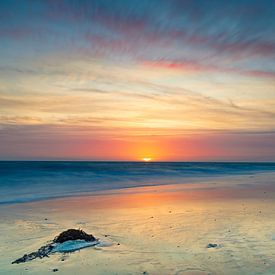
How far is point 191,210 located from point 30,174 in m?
23.8

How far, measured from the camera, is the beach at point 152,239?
598 cm

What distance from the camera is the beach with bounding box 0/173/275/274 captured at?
598cm

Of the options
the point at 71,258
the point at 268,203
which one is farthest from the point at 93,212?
the point at 268,203

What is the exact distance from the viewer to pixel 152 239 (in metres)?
7.80

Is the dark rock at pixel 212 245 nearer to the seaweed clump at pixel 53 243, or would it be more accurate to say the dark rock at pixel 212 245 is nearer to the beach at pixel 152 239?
the beach at pixel 152 239

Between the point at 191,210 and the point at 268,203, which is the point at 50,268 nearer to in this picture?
the point at 191,210

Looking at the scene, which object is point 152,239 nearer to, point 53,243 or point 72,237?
point 72,237

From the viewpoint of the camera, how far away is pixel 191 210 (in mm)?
11969

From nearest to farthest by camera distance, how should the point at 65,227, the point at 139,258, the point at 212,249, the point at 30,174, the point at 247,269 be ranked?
the point at 247,269 < the point at 139,258 < the point at 212,249 < the point at 65,227 < the point at 30,174

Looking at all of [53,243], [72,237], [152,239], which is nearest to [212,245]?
[152,239]

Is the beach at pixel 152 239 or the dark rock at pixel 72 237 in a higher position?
the dark rock at pixel 72 237

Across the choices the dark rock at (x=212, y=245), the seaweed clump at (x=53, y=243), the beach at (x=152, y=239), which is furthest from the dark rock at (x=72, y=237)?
the dark rock at (x=212, y=245)

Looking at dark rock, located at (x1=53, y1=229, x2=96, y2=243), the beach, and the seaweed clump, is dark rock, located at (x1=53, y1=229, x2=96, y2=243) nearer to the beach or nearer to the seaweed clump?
the seaweed clump

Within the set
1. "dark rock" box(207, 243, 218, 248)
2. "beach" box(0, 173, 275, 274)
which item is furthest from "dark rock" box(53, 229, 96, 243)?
"dark rock" box(207, 243, 218, 248)
